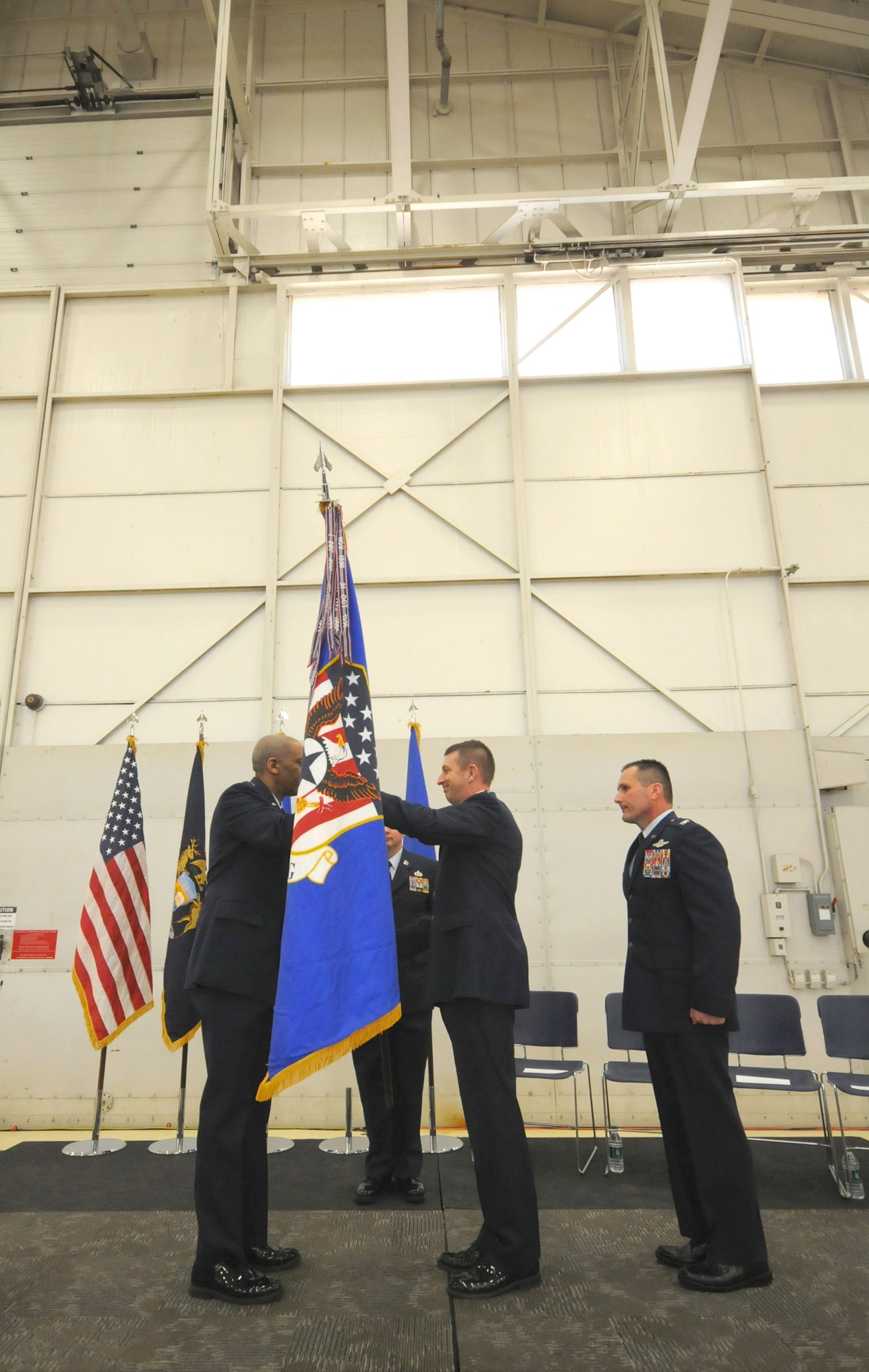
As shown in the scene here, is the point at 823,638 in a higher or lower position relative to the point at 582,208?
lower

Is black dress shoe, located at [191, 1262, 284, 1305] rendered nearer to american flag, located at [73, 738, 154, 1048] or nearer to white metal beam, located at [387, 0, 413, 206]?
american flag, located at [73, 738, 154, 1048]

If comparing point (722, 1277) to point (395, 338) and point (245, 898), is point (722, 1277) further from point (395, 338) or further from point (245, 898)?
point (395, 338)

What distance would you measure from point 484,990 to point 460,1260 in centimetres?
87

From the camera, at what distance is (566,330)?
28.0ft

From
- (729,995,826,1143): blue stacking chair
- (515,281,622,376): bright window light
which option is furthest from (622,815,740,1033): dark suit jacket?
(515,281,622,376): bright window light

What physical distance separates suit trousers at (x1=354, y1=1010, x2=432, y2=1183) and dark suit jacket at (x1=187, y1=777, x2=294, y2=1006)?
1.08 meters

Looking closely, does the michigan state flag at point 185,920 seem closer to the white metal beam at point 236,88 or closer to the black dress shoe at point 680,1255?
the black dress shoe at point 680,1255

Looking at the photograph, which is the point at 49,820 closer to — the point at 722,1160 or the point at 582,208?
the point at 722,1160

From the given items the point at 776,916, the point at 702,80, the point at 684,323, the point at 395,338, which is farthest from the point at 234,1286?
the point at 702,80

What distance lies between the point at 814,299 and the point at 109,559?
7561 mm

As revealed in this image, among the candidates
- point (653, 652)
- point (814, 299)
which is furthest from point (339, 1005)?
point (814, 299)

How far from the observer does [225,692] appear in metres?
7.52

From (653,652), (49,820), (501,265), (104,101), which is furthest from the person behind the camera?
(104,101)

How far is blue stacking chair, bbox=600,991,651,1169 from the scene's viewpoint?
4738mm
